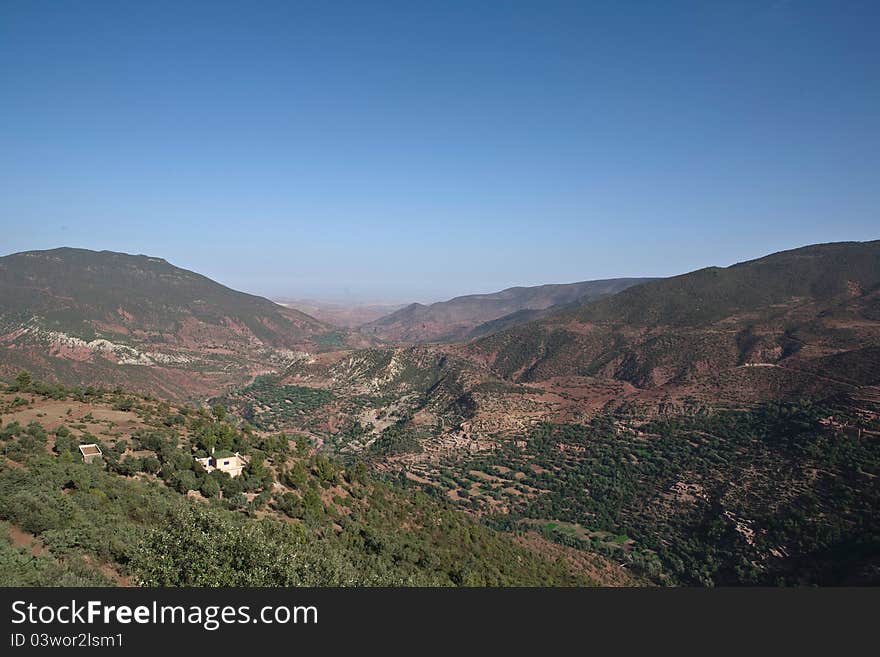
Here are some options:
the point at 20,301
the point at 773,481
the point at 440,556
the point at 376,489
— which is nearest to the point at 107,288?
the point at 20,301

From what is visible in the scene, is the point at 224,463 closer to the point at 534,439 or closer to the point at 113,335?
the point at 534,439

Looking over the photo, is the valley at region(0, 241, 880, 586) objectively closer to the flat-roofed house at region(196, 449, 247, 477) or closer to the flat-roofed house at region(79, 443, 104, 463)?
the flat-roofed house at region(79, 443, 104, 463)

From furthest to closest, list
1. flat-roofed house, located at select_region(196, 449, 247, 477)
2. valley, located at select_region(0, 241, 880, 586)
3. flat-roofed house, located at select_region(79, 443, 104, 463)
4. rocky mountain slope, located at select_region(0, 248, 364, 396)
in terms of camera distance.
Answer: rocky mountain slope, located at select_region(0, 248, 364, 396), flat-roofed house, located at select_region(196, 449, 247, 477), valley, located at select_region(0, 241, 880, 586), flat-roofed house, located at select_region(79, 443, 104, 463)

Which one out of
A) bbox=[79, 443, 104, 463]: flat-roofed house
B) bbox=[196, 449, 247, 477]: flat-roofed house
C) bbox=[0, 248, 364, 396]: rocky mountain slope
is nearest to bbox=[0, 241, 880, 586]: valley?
bbox=[79, 443, 104, 463]: flat-roofed house

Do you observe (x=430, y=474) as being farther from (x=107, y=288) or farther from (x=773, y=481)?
(x=107, y=288)

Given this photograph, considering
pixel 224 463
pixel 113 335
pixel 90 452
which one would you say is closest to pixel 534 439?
pixel 224 463

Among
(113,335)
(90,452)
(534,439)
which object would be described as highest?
(113,335)

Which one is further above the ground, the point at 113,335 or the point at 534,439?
the point at 113,335

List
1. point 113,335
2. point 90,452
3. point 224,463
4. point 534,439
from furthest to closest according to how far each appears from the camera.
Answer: point 113,335, point 534,439, point 224,463, point 90,452

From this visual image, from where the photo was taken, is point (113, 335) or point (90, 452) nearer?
point (90, 452)
